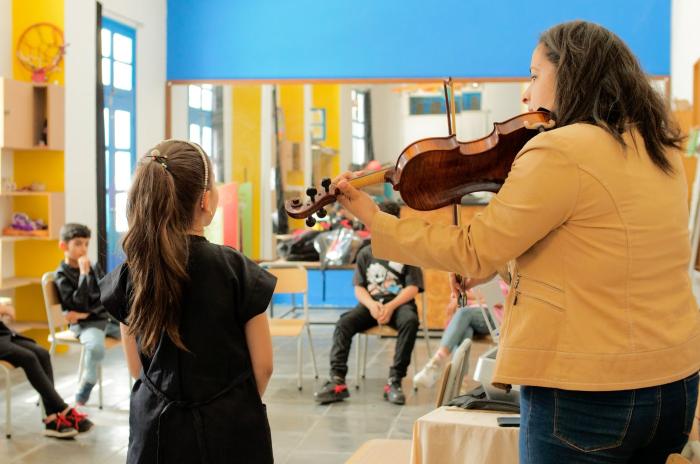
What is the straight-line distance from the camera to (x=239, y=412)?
1941mm

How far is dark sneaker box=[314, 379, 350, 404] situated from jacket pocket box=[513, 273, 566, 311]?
3680mm

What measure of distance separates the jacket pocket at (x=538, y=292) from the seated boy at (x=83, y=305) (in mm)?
3660

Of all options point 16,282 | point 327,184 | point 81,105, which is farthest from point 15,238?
point 327,184

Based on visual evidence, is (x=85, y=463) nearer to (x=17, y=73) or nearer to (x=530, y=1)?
(x=17, y=73)

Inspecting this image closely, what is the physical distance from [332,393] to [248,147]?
11.9 ft

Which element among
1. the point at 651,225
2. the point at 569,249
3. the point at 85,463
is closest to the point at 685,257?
the point at 651,225

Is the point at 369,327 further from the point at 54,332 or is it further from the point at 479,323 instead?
the point at 54,332

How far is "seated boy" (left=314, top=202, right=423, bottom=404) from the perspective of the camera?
5148 millimetres

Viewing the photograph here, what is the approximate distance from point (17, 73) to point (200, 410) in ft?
16.2

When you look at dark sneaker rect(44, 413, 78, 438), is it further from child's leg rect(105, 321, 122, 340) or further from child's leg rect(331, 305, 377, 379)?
child's leg rect(331, 305, 377, 379)

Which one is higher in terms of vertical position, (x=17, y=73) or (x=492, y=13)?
(x=492, y=13)

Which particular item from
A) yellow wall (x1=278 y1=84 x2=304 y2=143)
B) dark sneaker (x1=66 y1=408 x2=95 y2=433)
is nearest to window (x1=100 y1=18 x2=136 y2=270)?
yellow wall (x1=278 y1=84 x2=304 y2=143)

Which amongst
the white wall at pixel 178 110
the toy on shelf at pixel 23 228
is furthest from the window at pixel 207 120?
the toy on shelf at pixel 23 228

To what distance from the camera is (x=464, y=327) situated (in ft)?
16.5
